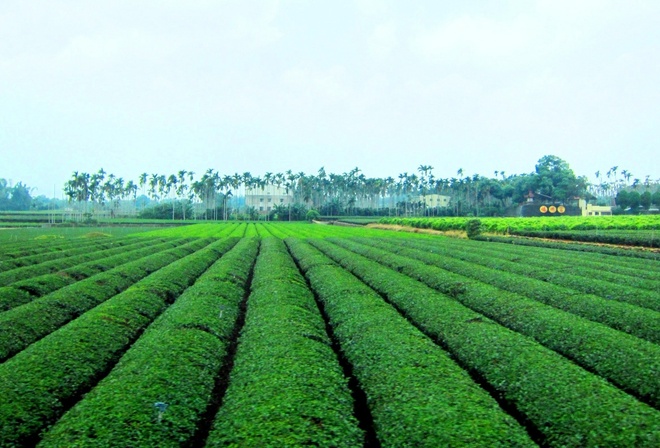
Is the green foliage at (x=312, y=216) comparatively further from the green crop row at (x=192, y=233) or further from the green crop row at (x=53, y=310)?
the green crop row at (x=53, y=310)

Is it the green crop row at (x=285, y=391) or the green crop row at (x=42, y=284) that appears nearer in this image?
the green crop row at (x=285, y=391)

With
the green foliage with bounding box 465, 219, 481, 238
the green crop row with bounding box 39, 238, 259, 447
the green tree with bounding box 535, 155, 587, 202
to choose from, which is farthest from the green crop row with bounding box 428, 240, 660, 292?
the green tree with bounding box 535, 155, 587, 202

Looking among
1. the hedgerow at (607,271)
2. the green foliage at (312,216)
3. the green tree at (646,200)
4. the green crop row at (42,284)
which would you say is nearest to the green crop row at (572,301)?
the hedgerow at (607,271)

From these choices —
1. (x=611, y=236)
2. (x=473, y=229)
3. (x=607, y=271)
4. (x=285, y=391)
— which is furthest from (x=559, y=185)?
(x=285, y=391)

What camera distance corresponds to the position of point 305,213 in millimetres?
130250

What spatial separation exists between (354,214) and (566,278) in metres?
119

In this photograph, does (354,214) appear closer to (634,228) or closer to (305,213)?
(305,213)

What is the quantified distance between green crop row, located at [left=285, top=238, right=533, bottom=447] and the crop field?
0.10 ft

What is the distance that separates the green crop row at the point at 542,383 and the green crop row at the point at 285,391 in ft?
8.71

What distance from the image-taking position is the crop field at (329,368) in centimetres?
726

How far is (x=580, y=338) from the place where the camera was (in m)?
11.7

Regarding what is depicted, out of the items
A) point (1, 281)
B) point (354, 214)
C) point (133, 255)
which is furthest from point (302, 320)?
point (354, 214)

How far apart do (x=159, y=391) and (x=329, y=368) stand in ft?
9.69

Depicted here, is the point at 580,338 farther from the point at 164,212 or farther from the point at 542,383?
the point at 164,212
